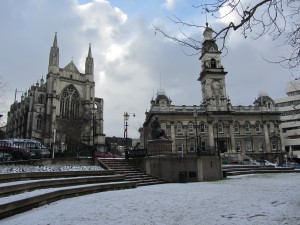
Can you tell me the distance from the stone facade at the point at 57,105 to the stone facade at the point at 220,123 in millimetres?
15705

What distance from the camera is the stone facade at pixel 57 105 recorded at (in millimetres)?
65250

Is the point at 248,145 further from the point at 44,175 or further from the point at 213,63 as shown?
the point at 44,175

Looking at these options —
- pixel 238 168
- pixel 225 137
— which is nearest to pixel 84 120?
pixel 225 137

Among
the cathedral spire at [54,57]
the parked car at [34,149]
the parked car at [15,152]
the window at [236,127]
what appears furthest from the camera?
the cathedral spire at [54,57]

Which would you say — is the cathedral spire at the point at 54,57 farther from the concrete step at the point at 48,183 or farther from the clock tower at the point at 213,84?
the concrete step at the point at 48,183

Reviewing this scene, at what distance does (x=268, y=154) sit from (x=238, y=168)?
32.9 meters

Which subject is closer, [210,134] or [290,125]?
[210,134]

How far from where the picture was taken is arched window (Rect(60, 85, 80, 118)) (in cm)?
7031

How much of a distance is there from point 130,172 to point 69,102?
55.4 meters

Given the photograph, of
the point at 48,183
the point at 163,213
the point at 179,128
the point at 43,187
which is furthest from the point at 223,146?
the point at 163,213

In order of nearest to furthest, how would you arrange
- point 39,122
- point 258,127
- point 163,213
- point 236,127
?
point 163,213, point 236,127, point 258,127, point 39,122

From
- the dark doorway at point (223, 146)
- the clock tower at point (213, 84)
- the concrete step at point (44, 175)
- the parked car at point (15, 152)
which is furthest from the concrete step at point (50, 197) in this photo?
the clock tower at point (213, 84)

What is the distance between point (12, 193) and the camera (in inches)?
388

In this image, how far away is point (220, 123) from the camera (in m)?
59.9
